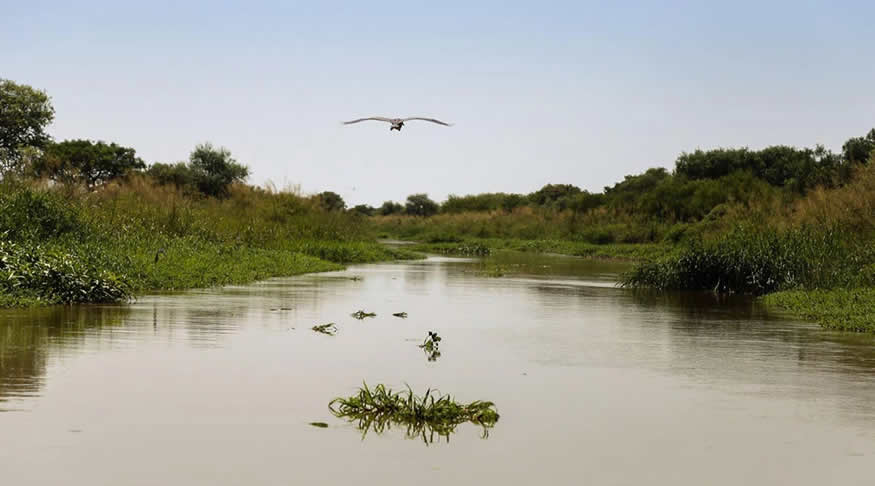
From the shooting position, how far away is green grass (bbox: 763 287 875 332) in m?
17.0

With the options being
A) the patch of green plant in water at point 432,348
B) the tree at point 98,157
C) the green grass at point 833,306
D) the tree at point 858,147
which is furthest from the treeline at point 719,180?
the patch of green plant in water at point 432,348

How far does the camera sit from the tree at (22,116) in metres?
67.3

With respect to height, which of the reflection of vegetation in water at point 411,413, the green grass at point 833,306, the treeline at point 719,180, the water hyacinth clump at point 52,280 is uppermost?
the treeline at point 719,180

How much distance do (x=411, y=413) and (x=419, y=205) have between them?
111 meters

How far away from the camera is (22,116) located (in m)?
68.6

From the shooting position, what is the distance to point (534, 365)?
42.6 ft

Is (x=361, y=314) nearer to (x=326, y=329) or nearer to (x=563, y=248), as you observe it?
(x=326, y=329)

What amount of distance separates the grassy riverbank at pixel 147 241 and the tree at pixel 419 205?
240 feet

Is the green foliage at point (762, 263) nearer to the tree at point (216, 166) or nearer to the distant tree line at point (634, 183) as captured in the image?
the distant tree line at point (634, 183)

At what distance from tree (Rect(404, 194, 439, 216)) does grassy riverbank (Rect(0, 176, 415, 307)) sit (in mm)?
73106

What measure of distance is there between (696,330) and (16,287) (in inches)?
425

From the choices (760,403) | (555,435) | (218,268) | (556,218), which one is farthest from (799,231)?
(556,218)

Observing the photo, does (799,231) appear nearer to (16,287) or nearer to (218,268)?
(218,268)

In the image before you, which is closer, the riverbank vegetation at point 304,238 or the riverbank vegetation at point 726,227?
the riverbank vegetation at point 304,238
